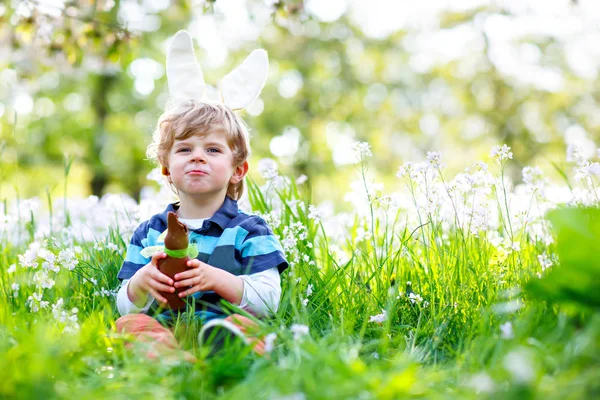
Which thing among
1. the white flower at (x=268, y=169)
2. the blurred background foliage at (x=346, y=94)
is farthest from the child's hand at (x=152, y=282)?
the blurred background foliage at (x=346, y=94)

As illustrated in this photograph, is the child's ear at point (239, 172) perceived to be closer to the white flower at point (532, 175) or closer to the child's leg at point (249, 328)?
the child's leg at point (249, 328)

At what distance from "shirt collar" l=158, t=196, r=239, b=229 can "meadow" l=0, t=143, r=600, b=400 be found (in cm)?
39

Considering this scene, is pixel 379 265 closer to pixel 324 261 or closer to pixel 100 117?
pixel 324 261

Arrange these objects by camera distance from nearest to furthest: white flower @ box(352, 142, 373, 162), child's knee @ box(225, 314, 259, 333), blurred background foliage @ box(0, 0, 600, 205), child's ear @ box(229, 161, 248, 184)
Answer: child's knee @ box(225, 314, 259, 333), white flower @ box(352, 142, 373, 162), child's ear @ box(229, 161, 248, 184), blurred background foliage @ box(0, 0, 600, 205)

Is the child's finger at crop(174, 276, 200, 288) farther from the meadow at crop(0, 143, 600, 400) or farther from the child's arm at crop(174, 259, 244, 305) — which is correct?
the meadow at crop(0, 143, 600, 400)

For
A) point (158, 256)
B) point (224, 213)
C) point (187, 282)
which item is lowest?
point (187, 282)

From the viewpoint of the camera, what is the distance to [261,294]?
307 cm

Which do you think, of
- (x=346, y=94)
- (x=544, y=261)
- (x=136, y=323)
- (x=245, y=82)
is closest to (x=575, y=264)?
(x=544, y=261)

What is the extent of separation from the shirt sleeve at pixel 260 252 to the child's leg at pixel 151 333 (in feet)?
1.74

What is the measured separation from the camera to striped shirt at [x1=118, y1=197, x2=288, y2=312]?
318 cm

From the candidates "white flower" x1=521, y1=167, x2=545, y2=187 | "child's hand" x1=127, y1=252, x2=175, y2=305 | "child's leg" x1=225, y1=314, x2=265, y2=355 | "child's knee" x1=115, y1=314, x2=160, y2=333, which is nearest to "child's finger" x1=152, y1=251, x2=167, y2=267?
"child's hand" x1=127, y1=252, x2=175, y2=305

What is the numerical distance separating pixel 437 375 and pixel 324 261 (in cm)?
193

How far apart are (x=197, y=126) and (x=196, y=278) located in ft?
2.97

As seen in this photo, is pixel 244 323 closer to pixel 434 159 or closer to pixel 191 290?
pixel 191 290
